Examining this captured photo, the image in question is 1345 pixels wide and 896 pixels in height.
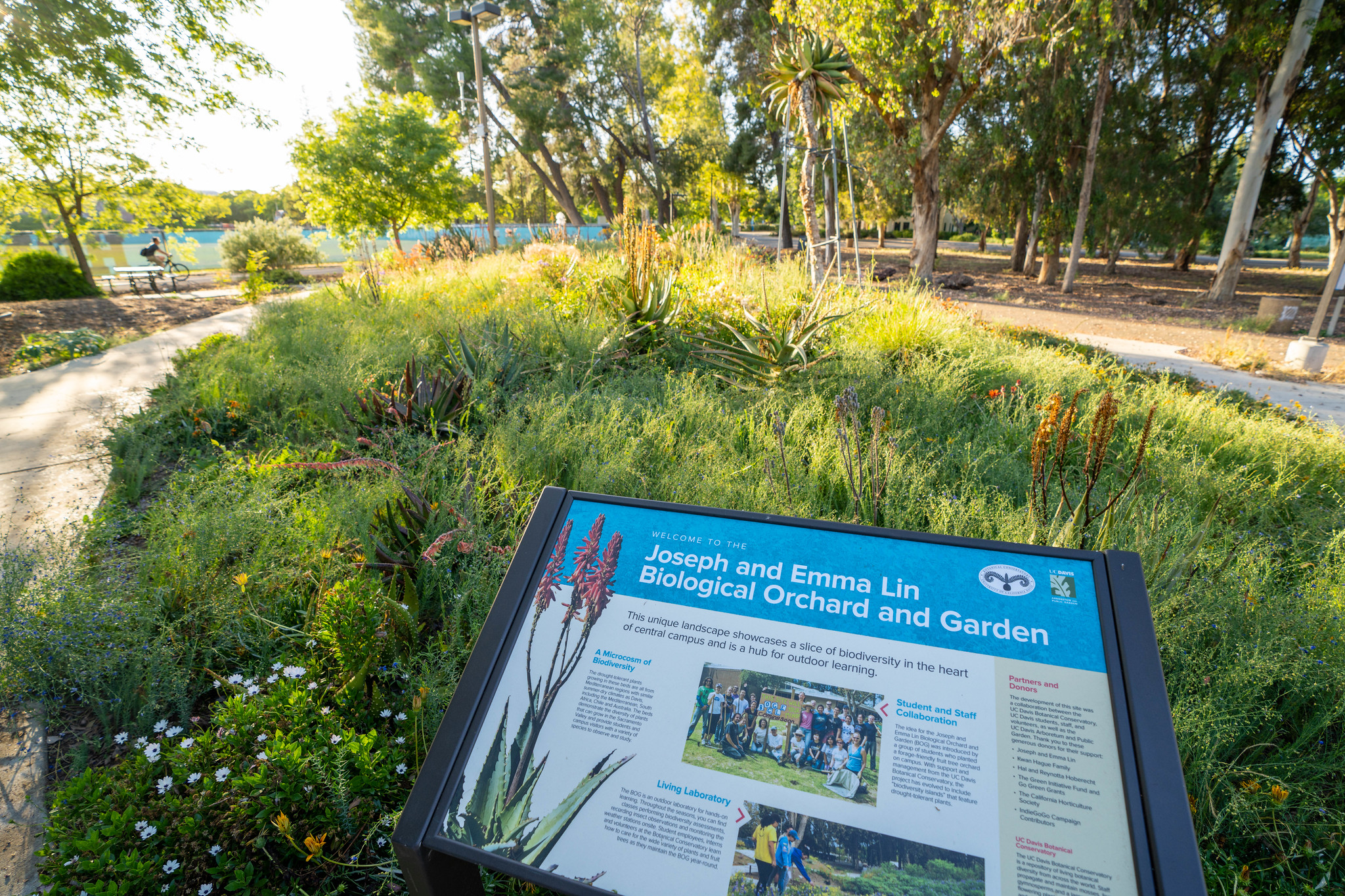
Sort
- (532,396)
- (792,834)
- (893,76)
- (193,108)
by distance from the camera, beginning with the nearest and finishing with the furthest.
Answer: (792,834), (532,396), (193,108), (893,76)

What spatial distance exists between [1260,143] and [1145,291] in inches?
201

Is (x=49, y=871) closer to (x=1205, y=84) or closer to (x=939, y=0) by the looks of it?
(x=939, y=0)

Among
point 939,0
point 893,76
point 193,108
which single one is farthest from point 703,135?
point 193,108

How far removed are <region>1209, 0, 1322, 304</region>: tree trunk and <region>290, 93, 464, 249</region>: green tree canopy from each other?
1964cm

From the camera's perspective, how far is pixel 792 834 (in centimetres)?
118

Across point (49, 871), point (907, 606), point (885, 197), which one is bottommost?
point (49, 871)

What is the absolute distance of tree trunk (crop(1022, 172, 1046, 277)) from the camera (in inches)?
721

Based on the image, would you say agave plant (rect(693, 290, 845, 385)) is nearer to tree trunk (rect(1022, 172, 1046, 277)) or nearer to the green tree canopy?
the green tree canopy

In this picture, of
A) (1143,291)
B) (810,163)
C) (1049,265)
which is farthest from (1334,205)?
(810,163)

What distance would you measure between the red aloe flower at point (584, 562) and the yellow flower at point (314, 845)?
86 centimetres

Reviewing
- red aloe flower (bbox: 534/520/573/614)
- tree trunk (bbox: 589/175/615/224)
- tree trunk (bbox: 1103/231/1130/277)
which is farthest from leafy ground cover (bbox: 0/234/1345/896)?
tree trunk (bbox: 589/175/615/224)

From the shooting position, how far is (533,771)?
4.33 feet

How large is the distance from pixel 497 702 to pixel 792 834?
699 millimetres

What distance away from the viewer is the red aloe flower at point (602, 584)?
1.53 meters
